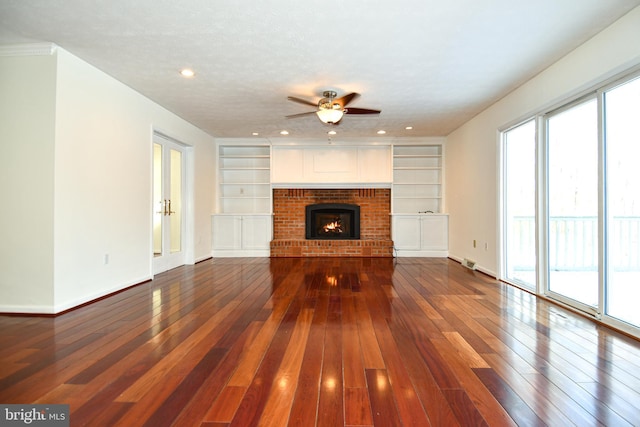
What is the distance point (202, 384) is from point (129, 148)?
3.36m

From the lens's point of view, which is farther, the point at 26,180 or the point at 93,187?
the point at 93,187

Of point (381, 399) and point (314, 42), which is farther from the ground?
point (314, 42)

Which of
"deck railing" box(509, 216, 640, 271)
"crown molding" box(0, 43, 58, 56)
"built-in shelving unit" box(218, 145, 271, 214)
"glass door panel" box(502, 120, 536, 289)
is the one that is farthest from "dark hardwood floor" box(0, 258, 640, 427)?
"built-in shelving unit" box(218, 145, 271, 214)

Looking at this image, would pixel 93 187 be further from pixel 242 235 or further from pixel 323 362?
pixel 242 235

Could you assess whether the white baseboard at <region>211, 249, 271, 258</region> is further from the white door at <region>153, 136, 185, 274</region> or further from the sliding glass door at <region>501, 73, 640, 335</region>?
the sliding glass door at <region>501, 73, 640, 335</region>

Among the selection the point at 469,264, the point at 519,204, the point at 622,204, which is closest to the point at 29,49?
the point at 622,204

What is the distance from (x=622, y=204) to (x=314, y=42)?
2.87 metres

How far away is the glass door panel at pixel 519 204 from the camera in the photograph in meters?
4.08

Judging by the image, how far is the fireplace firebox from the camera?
736 cm

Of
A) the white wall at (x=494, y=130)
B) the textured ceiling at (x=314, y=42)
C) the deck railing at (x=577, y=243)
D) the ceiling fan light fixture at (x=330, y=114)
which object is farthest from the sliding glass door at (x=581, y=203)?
the ceiling fan light fixture at (x=330, y=114)

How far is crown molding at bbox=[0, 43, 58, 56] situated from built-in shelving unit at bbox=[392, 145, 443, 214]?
18.9 feet
